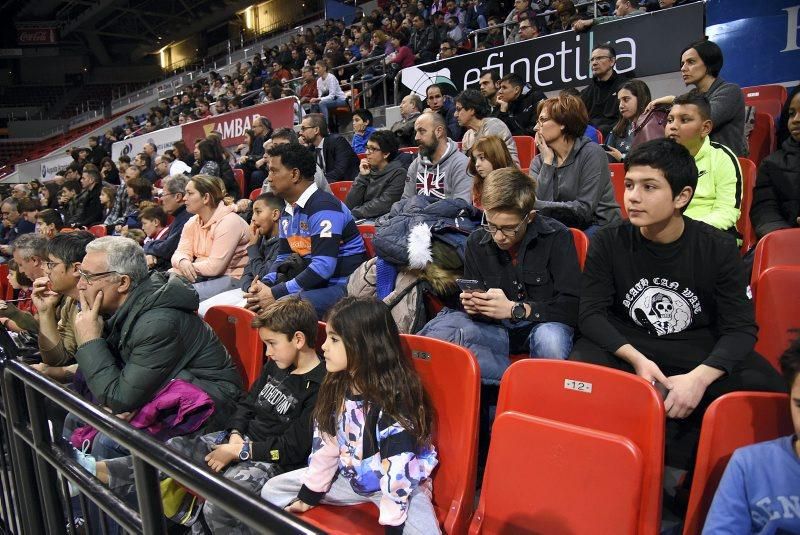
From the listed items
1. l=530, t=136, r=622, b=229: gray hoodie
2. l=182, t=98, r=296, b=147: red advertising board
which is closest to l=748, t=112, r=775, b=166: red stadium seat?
l=530, t=136, r=622, b=229: gray hoodie

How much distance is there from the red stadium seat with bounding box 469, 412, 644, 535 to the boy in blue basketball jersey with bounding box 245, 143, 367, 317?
61.4 inches

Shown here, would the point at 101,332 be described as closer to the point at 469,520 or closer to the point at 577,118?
the point at 469,520

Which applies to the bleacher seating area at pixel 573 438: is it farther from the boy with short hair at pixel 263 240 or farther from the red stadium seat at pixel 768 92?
the red stadium seat at pixel 768 92

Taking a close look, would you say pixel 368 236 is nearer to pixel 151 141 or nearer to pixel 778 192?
pixel 778 192

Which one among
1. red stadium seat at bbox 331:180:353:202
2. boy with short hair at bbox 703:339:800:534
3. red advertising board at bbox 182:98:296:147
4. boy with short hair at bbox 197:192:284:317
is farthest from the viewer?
red advertising board at bbox 182:98:296:147

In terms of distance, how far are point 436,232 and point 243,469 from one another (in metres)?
1.25

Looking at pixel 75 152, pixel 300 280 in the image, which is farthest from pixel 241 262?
pixel 75 152

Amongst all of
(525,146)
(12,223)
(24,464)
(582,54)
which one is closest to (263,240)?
(24,464)

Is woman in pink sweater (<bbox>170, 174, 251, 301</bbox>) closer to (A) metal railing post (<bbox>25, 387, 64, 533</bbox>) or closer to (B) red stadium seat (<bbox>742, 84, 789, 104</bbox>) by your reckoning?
(A) metal railing post (<bbox>25, 387, 64, 533</bbox>)

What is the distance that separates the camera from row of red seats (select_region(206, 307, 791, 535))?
1401 mm

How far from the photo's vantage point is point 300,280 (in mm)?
2996

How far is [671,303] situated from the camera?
5.98 ft

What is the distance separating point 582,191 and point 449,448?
1694 mm

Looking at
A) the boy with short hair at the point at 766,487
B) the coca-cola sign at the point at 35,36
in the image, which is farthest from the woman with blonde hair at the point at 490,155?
the coca-cola sign at the point at 35,36
